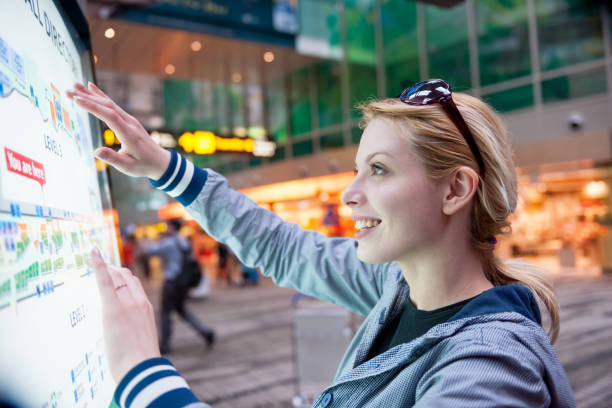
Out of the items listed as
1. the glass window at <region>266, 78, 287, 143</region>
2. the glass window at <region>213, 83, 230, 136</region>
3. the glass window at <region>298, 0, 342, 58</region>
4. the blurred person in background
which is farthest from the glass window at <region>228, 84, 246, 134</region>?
the blurred person in background

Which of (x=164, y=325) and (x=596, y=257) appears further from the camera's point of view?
(x=596, y=257)

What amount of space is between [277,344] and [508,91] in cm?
749

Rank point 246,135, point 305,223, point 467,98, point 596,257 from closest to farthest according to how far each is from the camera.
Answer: point 467,98 < point 246,135 < point 596,257 < point 305,223

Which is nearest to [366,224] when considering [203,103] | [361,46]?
[203,103]

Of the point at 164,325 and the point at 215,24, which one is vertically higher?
the point at 215,24

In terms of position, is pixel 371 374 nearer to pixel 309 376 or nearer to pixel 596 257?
pixel 309 376

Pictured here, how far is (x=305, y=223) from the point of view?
15.3 meters

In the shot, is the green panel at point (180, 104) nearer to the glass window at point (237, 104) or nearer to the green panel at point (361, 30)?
the glass window at point (237, 104)

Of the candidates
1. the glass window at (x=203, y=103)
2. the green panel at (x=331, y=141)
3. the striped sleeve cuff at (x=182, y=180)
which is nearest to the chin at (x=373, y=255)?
the striped sleeve cuff at (x=182, y=180)

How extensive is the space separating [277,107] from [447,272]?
13903 millimetres

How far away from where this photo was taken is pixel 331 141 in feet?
44.4

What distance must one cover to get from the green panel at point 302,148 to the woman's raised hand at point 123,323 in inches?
527

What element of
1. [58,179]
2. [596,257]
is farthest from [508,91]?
[58,179]

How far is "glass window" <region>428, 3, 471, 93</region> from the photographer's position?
1089 cm
